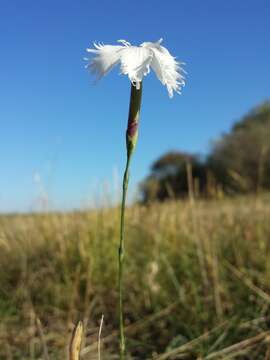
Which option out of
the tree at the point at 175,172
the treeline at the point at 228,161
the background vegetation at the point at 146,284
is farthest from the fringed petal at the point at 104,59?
the tree at the point at 175,172

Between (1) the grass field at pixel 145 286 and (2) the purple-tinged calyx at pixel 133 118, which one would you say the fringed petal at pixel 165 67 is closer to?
(2) the purple-tinged calyx at pixel 133 118

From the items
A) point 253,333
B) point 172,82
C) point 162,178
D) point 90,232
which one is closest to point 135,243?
point 90,232

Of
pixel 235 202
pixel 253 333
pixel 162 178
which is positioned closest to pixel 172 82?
pixel 253 333

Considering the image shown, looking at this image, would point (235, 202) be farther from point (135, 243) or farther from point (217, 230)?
point (135, 243)

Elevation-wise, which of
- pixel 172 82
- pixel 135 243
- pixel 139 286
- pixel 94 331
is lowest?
pixel 94 331

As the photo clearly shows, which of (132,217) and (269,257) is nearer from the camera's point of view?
(269,257)

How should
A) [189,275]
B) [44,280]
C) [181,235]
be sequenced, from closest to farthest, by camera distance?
[189,275], [44,280], [181,235]

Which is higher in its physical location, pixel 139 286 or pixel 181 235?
pixel 181 235

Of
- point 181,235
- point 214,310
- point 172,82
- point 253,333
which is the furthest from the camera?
point 181,235
